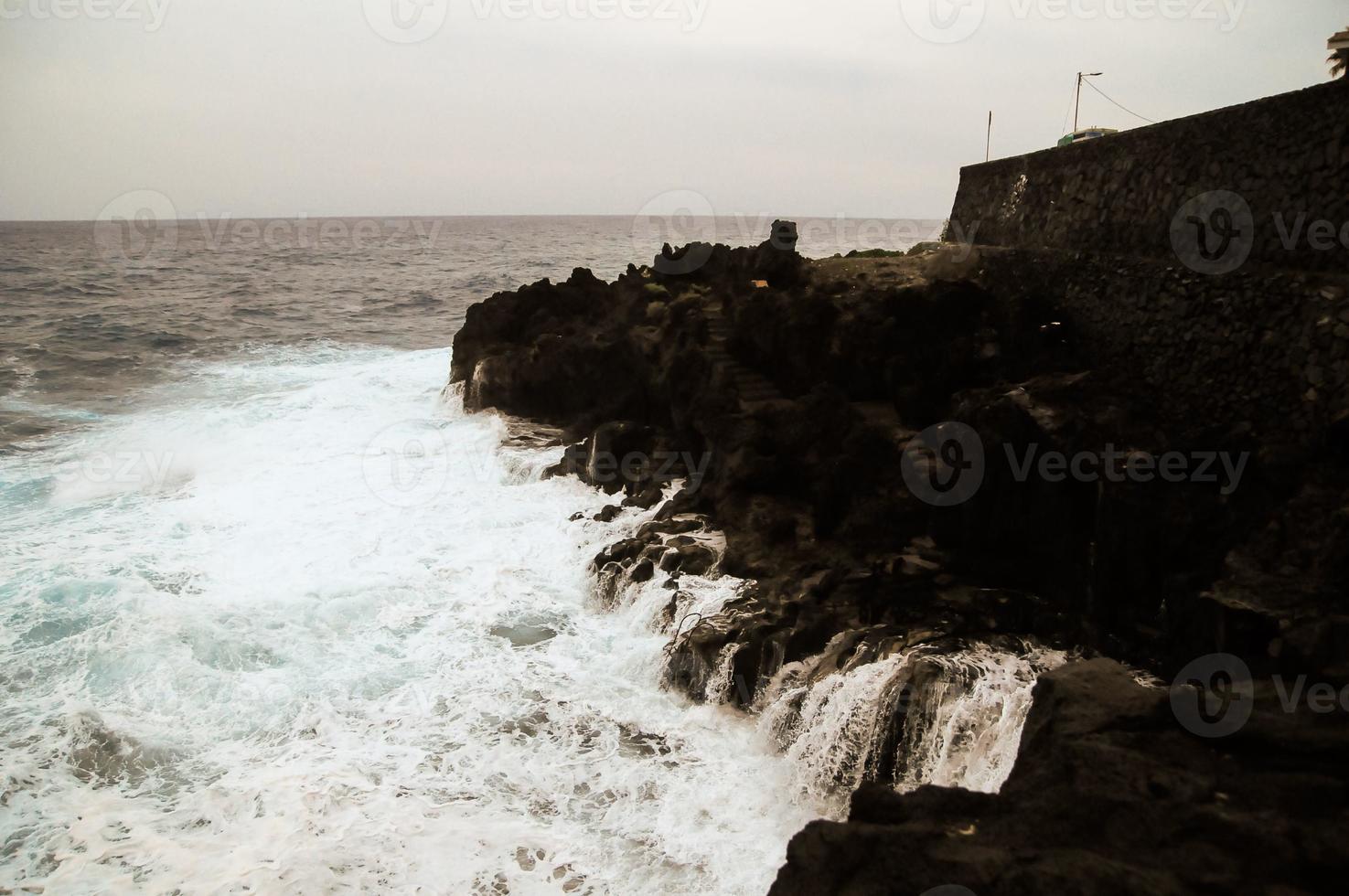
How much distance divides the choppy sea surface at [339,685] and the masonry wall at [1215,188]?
8196mm

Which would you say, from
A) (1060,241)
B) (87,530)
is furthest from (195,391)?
(1060,241)

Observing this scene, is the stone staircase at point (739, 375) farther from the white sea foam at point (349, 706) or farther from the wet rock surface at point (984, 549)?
the white sea foam at point (349, 706)

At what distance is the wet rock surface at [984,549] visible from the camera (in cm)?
518

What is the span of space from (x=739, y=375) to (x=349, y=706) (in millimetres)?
8776

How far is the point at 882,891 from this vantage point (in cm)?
504

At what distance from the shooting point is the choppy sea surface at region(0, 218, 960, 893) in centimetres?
838

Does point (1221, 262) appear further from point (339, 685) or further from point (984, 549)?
point (339, 685)

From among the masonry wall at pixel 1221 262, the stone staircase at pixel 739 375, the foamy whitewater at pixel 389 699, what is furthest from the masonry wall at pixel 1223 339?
the stone staircase at pixel 739 375

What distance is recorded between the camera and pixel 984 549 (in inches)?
438

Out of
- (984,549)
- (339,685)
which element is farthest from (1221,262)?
(339,685)

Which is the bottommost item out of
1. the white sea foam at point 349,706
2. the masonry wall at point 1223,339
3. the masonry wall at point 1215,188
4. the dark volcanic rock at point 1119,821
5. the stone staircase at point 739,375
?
the white sea foam at point 349,706

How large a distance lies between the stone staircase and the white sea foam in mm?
3072

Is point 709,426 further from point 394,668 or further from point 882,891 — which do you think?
point 882,891

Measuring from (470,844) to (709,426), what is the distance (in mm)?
8322
